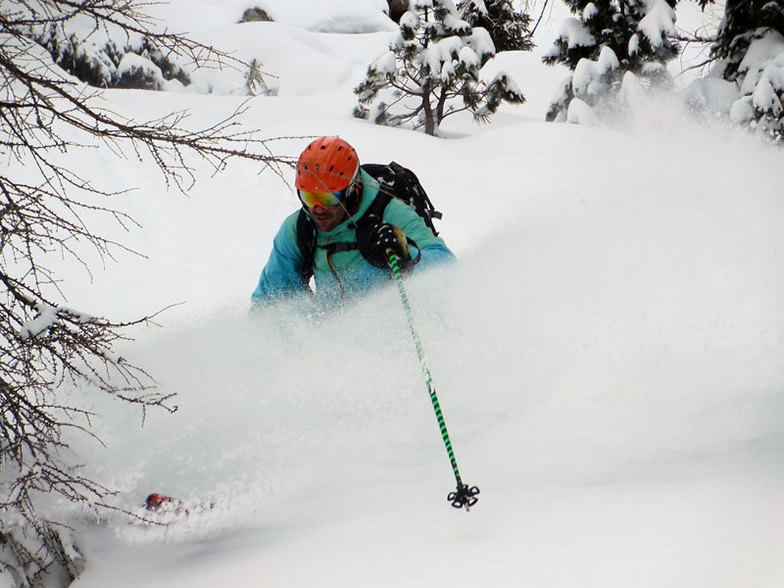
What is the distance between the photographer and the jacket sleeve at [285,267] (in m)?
4.67

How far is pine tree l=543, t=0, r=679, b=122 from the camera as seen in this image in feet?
37.9

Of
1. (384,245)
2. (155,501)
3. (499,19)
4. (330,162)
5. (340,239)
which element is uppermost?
(499,19)

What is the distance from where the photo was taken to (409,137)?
1188 cm

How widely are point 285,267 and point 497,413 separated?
1813 millimetres

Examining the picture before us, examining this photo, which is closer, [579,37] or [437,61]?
[437,61]

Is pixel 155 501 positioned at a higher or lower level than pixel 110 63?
lower

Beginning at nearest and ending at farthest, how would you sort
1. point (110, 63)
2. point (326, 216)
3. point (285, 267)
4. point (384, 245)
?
point (384, 245) < point (326, 216) < point (285, 267) < point (110, 63)

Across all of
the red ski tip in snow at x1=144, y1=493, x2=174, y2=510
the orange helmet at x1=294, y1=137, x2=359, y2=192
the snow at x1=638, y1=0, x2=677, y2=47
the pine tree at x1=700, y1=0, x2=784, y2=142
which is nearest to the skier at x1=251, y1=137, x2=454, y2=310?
the orange helmet at x1=294, y1=137, x2=359, y2=192

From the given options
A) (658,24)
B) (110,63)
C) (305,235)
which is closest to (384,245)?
(305,235)

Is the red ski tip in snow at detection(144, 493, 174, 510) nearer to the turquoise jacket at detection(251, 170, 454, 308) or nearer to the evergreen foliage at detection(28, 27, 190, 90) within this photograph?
the turquoise jacket at detection(251, 170, 454, 308)

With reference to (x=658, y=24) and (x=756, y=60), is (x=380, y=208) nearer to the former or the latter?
(x=756, y=60)

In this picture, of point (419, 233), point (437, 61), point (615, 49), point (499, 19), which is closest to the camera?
point (419, 233)

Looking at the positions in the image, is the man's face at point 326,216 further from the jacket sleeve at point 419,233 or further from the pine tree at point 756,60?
the pine tree at point 756,60

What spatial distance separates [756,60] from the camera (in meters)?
9.59
